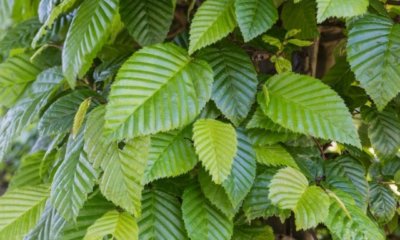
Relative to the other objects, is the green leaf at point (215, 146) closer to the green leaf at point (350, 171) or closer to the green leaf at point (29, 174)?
the green leaf at point (350, 171)

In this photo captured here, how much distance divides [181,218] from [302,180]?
0.61 ft

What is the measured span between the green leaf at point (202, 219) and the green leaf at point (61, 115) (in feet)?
0.71

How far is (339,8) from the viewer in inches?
22.3

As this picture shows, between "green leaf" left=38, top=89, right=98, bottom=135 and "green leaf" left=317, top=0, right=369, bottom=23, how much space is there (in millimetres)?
368

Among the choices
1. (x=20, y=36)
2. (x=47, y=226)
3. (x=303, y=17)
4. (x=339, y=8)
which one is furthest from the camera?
(x=20, y=36)

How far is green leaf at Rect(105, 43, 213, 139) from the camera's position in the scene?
21.7 inches

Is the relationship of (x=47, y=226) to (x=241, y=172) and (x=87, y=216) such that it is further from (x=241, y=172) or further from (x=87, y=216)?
(x=241, y=172)

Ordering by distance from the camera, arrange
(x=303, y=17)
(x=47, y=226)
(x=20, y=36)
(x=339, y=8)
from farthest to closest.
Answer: (x=20, y=36) → (x=303, y=17) → (x=47, y=226) → (x=339, y=8)

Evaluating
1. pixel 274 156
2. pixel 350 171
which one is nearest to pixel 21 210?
pixel 274 156

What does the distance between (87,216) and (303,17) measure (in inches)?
19.8

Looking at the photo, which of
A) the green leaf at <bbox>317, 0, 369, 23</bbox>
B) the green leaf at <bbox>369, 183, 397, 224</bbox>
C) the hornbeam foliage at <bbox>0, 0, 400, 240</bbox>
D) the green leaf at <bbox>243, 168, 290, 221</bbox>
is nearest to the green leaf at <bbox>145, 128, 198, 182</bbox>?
the hornbeam foliage at <bbox>0, 0, 400, 240</bbox>

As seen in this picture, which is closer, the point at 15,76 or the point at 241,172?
the point at 241,172

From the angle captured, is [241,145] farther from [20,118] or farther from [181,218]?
[20,118]

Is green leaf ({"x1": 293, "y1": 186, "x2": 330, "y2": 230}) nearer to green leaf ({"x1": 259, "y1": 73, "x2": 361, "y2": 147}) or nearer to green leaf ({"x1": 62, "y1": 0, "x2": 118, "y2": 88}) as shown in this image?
green leaf ({"x1": 259, "y1": 73, "x2": 361, "y2": 147})
